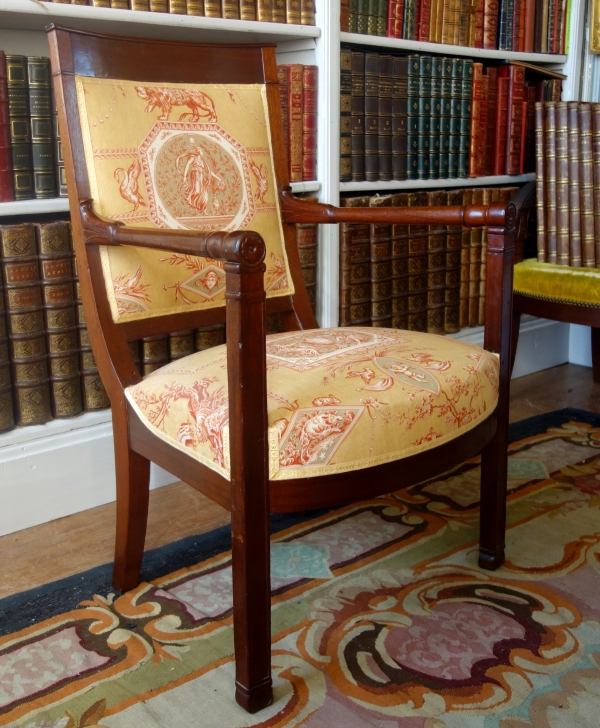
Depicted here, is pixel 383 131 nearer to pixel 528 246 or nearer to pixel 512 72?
pixel 512 72

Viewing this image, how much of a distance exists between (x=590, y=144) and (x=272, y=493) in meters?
1.58

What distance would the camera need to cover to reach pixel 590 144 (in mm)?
2146

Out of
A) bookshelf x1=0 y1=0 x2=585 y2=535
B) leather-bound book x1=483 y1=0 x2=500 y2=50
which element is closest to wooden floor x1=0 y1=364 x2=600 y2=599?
bookshelf x1=0 y1=0 x2=585 y2=535

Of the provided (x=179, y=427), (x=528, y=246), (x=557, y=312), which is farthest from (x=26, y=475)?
(x=528, y=246)

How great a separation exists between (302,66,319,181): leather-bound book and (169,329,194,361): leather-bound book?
1.58 ft

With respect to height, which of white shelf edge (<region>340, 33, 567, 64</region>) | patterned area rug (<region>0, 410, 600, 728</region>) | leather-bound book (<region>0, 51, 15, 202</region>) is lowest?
patterned area rug (<region>0, 410, 600, 728</region>)

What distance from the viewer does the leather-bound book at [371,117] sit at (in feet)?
6.45

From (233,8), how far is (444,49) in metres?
0.68

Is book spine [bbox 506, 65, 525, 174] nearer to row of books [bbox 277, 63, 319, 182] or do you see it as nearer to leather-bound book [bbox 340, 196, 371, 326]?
leather-bound book [bbox 340, 196, 371, 326]

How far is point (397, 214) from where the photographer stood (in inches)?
53.9

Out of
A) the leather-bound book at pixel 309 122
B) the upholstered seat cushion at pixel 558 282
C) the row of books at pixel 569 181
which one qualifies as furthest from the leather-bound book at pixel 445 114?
the leather-bound book at pixel 309 122

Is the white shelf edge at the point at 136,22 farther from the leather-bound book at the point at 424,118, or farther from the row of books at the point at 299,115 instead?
the leather-bound book at the point at 424,118

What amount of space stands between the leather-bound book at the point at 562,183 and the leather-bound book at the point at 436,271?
0.32 m

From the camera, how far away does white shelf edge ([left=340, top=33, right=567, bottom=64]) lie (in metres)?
1.93
